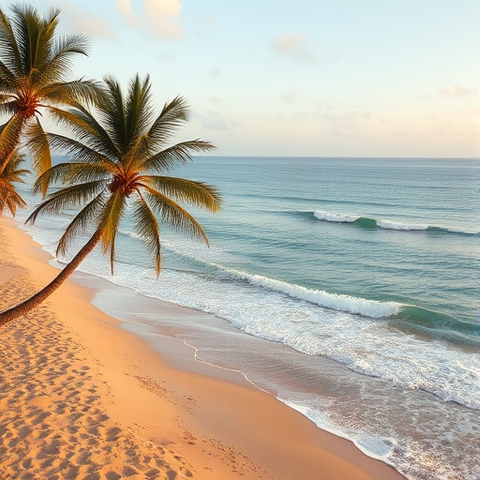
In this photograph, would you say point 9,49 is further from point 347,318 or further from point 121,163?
point 347,318

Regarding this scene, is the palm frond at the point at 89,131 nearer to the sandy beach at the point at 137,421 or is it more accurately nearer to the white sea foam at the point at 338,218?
the sandy beach at the point at 137,421

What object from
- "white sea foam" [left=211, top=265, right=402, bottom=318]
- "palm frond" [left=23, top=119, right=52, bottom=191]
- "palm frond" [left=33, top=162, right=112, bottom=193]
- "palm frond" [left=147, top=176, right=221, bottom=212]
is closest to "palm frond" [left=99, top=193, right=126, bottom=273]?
"palm frond" [left=33, top=162, right=112, bottom=193]

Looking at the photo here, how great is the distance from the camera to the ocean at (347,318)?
33.4 ft

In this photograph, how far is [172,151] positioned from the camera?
9461 millimetres

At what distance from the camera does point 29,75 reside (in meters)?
9.49

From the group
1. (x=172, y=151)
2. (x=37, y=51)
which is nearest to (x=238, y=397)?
→ (x=172, y=151)

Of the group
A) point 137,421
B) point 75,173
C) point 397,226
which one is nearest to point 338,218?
point 397,226

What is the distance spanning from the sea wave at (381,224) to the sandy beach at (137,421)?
94.5 ft

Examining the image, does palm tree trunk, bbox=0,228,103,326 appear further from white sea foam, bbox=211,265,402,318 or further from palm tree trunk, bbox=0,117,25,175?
white sea foam, bbox=211,265,402,318

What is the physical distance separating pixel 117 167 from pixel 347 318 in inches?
469

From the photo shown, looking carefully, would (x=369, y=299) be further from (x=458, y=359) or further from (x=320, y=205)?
(x=320, y=205)

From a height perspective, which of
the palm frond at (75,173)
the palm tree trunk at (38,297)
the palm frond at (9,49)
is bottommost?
the palm tree trunk at (38,297)

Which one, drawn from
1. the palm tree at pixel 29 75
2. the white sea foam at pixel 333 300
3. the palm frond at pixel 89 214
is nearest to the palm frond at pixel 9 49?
the palm tree at pixel 29 75

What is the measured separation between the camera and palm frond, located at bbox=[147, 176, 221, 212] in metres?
9.50
